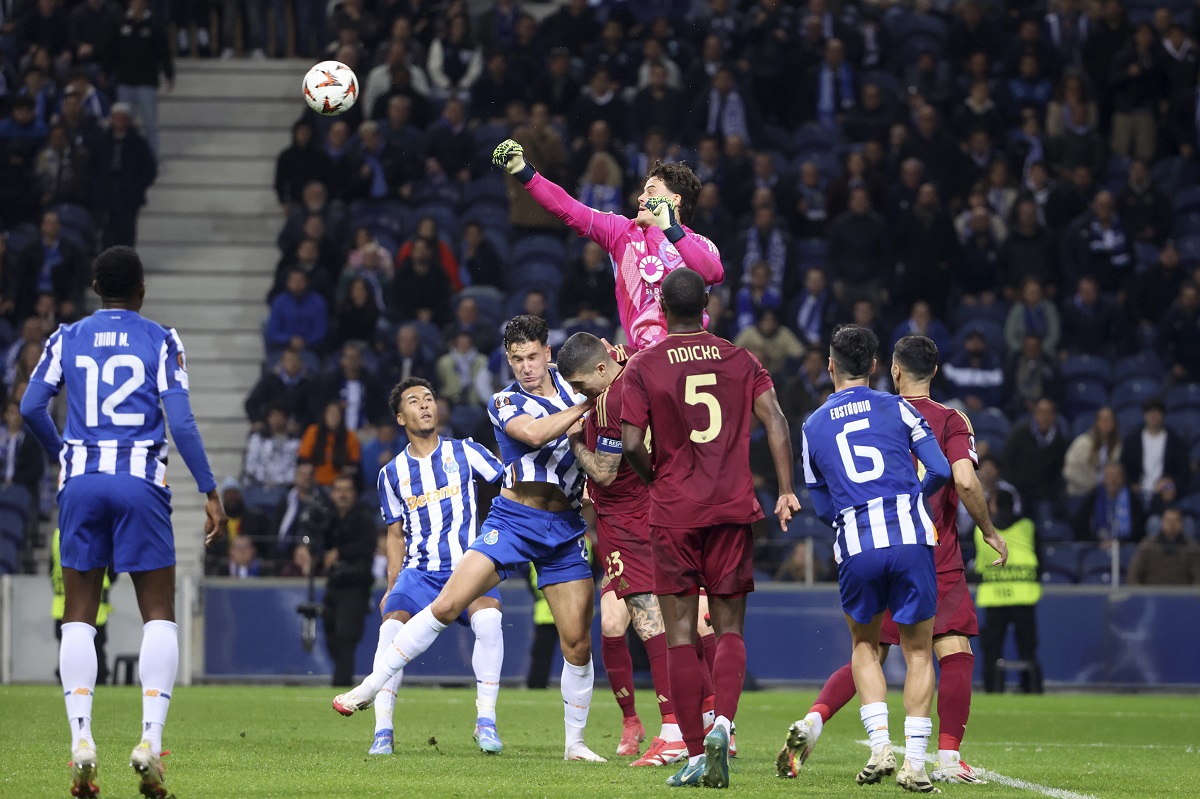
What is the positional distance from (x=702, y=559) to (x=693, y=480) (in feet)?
1.14

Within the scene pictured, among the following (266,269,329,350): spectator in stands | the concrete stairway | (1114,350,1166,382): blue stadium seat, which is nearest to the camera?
(1114,350,1166,382): blue stadium seat

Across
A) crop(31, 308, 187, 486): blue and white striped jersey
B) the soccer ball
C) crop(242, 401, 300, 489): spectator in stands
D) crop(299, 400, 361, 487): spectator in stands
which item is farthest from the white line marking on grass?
crop(242, 401, 300, 489): spectator in stands

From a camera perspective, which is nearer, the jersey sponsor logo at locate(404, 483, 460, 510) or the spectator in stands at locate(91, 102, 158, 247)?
the jersey sponsor logo at locate(404, 483, 460, 510)

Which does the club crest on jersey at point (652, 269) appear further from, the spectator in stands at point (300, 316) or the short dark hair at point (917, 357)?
the spectator in stands at point (300, 316)

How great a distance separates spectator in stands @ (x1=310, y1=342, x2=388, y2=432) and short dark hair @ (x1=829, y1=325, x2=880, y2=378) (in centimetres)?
1149

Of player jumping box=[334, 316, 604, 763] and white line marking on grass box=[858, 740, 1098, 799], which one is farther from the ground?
player jumping box=[334, 316, 604, 763]

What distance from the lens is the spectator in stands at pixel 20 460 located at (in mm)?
18328

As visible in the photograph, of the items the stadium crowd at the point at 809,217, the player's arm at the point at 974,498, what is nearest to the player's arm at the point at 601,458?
the player's arm at the point at 974,498

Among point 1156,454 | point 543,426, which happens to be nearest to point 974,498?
point 543,426

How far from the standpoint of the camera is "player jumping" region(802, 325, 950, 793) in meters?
7.55

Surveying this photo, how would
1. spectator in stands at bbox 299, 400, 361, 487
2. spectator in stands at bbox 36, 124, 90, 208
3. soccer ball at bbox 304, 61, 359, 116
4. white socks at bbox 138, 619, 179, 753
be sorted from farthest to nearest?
spectator in stands at bbox 36, 124, 90, 208 → spectator in stands at bbox 299, 400, 361, 487 → soccer ball at bbox 304, 61, 359, 116 → white socks at bbox 138, 619, 179, 753

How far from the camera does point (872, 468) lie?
25.0ft

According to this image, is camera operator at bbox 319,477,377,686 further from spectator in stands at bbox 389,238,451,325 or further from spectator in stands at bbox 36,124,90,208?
spectator in stands at bbox 36,124,90,208

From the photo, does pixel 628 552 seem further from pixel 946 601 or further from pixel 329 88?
pixel 329 88
